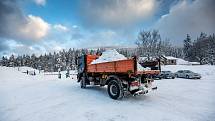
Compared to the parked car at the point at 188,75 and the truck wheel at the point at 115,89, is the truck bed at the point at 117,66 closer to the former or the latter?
the truck wheel at the point at 115,89

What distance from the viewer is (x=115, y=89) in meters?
10.3

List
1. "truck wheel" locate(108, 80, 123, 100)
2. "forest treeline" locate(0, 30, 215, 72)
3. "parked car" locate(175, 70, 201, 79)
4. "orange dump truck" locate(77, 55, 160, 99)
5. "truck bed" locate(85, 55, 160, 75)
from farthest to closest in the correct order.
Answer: "forest treeline" locate(0, 30, 215, 72) → "parked car" locate(175, 70, 201, 79) → "truck wheel" locate(108, 80, 123, 100) → "orange dump truck" locate(77, 55, 160, 99) → "truck bed" locate(85, 55, 160, 75)

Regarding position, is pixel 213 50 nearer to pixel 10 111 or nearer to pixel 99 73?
pixel 99 73

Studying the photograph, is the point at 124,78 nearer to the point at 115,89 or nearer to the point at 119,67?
the point at 119,67

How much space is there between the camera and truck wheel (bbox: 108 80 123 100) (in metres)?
9.72

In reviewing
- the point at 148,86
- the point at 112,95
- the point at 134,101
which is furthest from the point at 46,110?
the point at 148,86

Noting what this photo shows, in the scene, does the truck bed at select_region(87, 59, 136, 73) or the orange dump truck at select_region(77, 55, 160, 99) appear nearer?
the truck bed at select_region(87, 59, 136, 73)

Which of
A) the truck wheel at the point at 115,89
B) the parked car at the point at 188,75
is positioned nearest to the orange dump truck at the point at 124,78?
the truck wheel at the point at 115,89

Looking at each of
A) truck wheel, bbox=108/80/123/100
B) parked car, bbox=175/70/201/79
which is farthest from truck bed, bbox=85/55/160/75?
parked car, bbox=175/70/201/79

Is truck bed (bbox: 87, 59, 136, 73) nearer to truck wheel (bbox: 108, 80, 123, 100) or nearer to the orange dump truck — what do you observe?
the orange dump truck

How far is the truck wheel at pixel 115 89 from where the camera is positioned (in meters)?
9.72

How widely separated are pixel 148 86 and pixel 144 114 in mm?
2762

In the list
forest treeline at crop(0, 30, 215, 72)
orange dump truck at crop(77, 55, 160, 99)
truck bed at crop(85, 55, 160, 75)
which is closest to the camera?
truck bed at crop(85, 55, 160, 75)

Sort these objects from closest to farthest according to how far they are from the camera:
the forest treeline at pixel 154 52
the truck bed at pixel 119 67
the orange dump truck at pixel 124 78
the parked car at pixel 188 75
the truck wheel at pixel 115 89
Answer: the truck bed at pixel 119 67
the orange dump truck at pixel 124 78
the truck wheel at pixel 115 89
the parked car at pixel 188 75
the forest treeline at pixel 154 52
